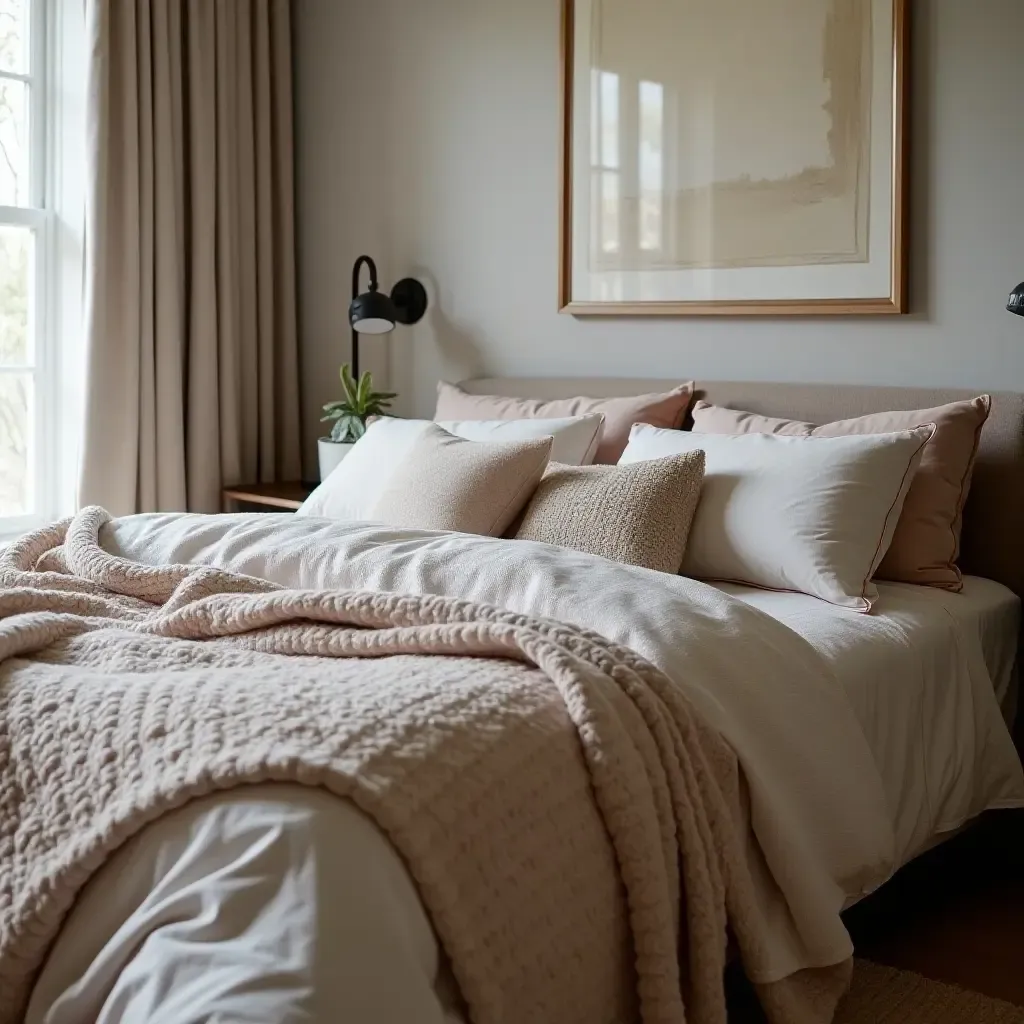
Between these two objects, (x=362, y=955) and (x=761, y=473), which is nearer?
(x=362, y=955)

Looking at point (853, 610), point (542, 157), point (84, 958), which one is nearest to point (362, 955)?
point (84, 958)

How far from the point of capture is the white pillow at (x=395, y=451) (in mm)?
3066

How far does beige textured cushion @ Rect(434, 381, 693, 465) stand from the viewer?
316 cm

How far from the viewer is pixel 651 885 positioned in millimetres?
1576

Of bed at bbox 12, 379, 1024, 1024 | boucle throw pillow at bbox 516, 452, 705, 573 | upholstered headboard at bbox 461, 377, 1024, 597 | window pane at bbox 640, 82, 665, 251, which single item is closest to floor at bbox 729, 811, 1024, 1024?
bed at bbox 12, 379, 1024, 1024

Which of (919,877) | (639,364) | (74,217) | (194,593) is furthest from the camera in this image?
(74,217)

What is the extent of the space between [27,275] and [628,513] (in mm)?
2274

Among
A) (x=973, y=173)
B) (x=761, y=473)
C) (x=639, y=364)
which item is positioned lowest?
(x=761, y=473)

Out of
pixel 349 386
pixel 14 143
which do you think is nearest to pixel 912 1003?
pixel 349 386

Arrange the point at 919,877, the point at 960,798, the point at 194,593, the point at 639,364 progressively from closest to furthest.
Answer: the point at 194,593, the point at 960,798, the point at 919,877, the point at 639,364

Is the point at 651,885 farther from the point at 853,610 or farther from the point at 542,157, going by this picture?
the point at 542,157

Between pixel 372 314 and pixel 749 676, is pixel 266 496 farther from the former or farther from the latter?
pixel 749 676

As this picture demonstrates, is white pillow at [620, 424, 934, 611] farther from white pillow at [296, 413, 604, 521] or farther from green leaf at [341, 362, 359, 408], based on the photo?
green leaf at [341, 362, 359, 408]

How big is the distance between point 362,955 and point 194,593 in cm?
88
